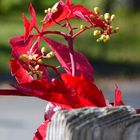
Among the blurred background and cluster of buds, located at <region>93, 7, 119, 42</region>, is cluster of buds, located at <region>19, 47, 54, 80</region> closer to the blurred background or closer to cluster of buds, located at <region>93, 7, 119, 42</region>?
cluster of buds, located at <region>93, 7, 119, 42</region>

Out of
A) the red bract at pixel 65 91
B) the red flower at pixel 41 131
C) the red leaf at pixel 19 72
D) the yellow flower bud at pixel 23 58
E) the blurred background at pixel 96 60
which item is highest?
the blurred background at pixel 96 60

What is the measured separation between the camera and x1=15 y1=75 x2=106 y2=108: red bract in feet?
2.53

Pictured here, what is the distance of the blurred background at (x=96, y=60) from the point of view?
7543 millimetres

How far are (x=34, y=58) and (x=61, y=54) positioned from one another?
58 mm

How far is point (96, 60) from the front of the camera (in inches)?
443

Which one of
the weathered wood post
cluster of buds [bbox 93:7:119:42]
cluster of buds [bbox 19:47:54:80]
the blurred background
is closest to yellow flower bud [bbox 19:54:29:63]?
cluster of buds [bbox 19:47:54:80]

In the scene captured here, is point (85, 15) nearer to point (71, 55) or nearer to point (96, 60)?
point (71, 55)

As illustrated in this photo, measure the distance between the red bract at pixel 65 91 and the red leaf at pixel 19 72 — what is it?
12cm

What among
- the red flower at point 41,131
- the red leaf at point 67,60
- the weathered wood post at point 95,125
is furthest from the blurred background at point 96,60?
the weathered wood post at point 95,125

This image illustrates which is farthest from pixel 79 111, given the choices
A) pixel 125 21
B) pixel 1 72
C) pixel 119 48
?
pixel 125 21

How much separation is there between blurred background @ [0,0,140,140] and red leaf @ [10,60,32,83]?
446 centimetres

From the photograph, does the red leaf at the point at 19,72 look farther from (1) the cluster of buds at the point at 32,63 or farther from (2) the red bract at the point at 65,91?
(2) the red bract at the point at 65,91

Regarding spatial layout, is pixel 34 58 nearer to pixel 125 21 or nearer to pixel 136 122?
pixel 136 122

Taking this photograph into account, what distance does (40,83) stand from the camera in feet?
2.58
